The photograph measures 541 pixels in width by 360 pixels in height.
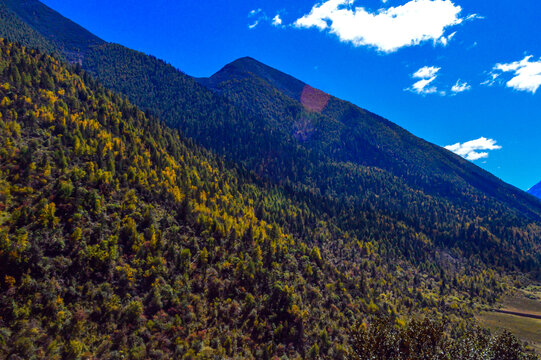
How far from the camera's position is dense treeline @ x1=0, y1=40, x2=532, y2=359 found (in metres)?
48.9

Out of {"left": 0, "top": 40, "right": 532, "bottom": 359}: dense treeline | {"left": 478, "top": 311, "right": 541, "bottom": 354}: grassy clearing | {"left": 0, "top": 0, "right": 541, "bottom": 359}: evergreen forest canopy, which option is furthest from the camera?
{"left": 478, "top": 311, "right": 541, "bottom": 354}: grassy clearing

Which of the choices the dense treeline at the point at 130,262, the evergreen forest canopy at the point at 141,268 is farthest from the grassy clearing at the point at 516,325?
the dense treeline at the point at 130,262

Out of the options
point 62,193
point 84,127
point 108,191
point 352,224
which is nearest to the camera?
point 62,193

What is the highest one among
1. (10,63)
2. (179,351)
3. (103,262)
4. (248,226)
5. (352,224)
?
(10,63)

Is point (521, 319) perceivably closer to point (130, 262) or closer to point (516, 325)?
point (516, 325)

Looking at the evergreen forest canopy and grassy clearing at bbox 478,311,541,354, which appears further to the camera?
grassy clearing at bbox 478,311,541,354

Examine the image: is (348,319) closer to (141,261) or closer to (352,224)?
(141,261)

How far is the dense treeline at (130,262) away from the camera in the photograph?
48875 mm

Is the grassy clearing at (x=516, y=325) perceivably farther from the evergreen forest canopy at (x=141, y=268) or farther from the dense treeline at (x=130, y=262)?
the dense treeline at (x=130, y=262)

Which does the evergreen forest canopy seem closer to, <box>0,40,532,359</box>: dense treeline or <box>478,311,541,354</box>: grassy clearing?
<box>0,40,532,359</box>: dense treeline

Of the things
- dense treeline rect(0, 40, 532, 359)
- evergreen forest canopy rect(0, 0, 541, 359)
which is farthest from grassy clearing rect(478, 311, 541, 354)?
dense treeline rect(0, 40, 532, 359)

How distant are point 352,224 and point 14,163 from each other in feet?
625

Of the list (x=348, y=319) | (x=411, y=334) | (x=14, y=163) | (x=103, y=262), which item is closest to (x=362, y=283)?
(x=348, y=319)

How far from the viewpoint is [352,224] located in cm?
19762
